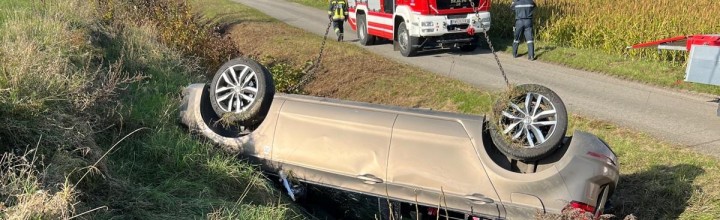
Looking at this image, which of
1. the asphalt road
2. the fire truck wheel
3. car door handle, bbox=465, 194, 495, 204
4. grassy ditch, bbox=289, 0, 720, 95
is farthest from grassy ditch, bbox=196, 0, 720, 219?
grassy ditch, bbox=289, 0, 720, 95

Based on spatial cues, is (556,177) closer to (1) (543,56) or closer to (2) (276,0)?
(1) (543,56)

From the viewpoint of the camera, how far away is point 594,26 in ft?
44.4

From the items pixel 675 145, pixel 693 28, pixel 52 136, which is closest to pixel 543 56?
pixel 693 28

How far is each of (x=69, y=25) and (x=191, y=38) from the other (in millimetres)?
2935

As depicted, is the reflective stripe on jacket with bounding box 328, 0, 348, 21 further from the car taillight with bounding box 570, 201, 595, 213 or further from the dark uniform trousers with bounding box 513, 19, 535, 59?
the car taillight with bounding box 570, 201, 595, 213

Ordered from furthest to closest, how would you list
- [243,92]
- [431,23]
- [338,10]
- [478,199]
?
[338,10]
[431,23]
[243,92]
[478,199]

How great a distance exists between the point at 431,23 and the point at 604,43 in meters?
4.06

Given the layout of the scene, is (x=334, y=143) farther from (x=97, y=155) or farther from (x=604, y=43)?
(x=604, y=43)

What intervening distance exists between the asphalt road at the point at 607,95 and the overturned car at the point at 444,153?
10.5 ft

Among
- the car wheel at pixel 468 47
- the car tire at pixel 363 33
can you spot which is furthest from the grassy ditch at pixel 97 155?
the car tire at pixel 363 33

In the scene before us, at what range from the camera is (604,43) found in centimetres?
1309

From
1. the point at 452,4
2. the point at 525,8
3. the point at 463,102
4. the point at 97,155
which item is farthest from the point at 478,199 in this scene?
the point at 525,8

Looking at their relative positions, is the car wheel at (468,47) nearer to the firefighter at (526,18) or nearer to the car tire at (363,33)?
the firefighter at (526,18)

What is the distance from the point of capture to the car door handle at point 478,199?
439cm
